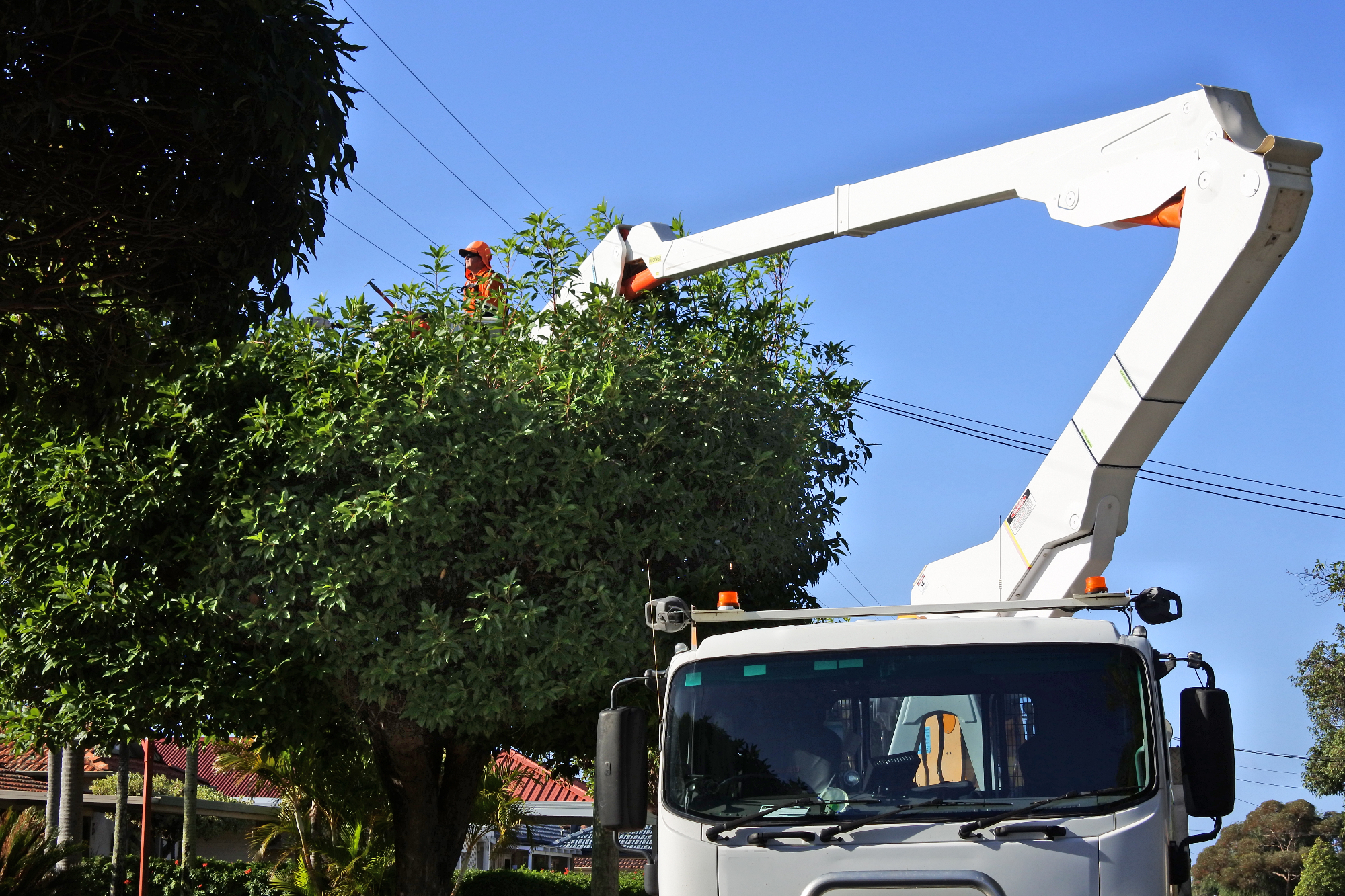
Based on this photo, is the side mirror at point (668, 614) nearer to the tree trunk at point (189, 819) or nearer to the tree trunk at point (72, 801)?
the tree trunk at point (72, 801)

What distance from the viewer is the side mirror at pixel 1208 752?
537 cm

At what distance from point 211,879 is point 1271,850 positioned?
4367 centimetres

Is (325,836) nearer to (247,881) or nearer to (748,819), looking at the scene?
(247,881)

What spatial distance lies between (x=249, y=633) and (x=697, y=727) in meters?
7.14

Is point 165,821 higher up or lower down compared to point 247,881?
higher up

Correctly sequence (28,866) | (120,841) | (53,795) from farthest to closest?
(53,795), (120,841), (28,866)

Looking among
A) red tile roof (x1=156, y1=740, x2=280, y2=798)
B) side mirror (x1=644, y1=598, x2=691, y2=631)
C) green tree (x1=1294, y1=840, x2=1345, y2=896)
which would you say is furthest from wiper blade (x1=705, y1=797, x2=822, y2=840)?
red tile roof (x1=156, y1=740, x2=280, y2=798)

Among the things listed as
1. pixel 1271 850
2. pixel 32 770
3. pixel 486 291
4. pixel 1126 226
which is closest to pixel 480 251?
pixel 486 291

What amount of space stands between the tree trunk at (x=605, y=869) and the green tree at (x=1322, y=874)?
26.6 meters

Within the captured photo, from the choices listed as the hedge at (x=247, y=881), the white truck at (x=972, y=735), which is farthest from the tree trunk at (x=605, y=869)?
the hedge at (x=247, y=881)

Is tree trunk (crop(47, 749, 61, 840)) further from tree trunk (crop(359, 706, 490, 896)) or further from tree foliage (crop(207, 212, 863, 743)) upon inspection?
tree foliage (crop(207, 212, 863, 743))

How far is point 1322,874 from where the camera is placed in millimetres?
33188

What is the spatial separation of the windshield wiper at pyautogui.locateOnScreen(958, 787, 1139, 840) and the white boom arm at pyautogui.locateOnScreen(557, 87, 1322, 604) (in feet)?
7.77

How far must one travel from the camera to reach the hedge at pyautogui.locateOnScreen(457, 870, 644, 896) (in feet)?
70.7
